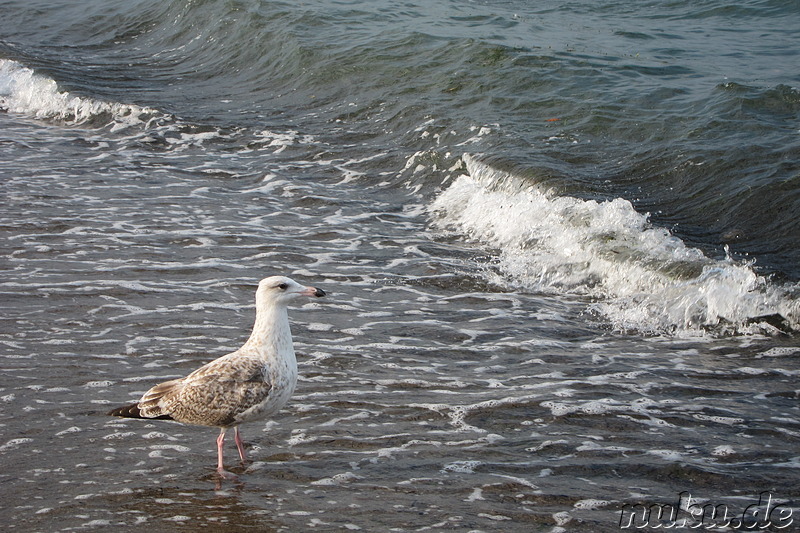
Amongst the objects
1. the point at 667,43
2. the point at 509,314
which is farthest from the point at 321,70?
the point at 509,314

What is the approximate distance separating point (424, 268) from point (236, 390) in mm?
4187

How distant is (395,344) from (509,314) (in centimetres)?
128

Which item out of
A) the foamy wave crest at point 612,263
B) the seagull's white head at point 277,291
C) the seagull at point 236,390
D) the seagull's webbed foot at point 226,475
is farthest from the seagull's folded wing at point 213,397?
the foamy wave crest at point 612,263

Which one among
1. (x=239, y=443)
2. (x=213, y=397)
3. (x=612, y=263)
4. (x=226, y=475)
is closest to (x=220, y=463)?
(x=226, y=475)

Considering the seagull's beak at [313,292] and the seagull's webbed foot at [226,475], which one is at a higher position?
the seagull's beak at [313,292]

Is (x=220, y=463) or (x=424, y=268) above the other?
(x=424, y=268)

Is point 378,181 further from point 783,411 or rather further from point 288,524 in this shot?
point 288,524

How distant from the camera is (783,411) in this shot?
6547 mm

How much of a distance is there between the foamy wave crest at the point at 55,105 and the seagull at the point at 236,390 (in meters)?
10.4

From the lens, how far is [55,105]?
16594mm

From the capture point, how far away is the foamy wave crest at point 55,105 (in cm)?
1586

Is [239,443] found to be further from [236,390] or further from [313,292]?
[313,292]

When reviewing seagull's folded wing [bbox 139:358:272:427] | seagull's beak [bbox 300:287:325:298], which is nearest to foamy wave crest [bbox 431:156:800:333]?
seagull's beak [bbox 300:287:325:298]

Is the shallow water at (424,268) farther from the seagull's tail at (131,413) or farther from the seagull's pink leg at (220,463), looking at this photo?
the seagull's tail at (131,413)
